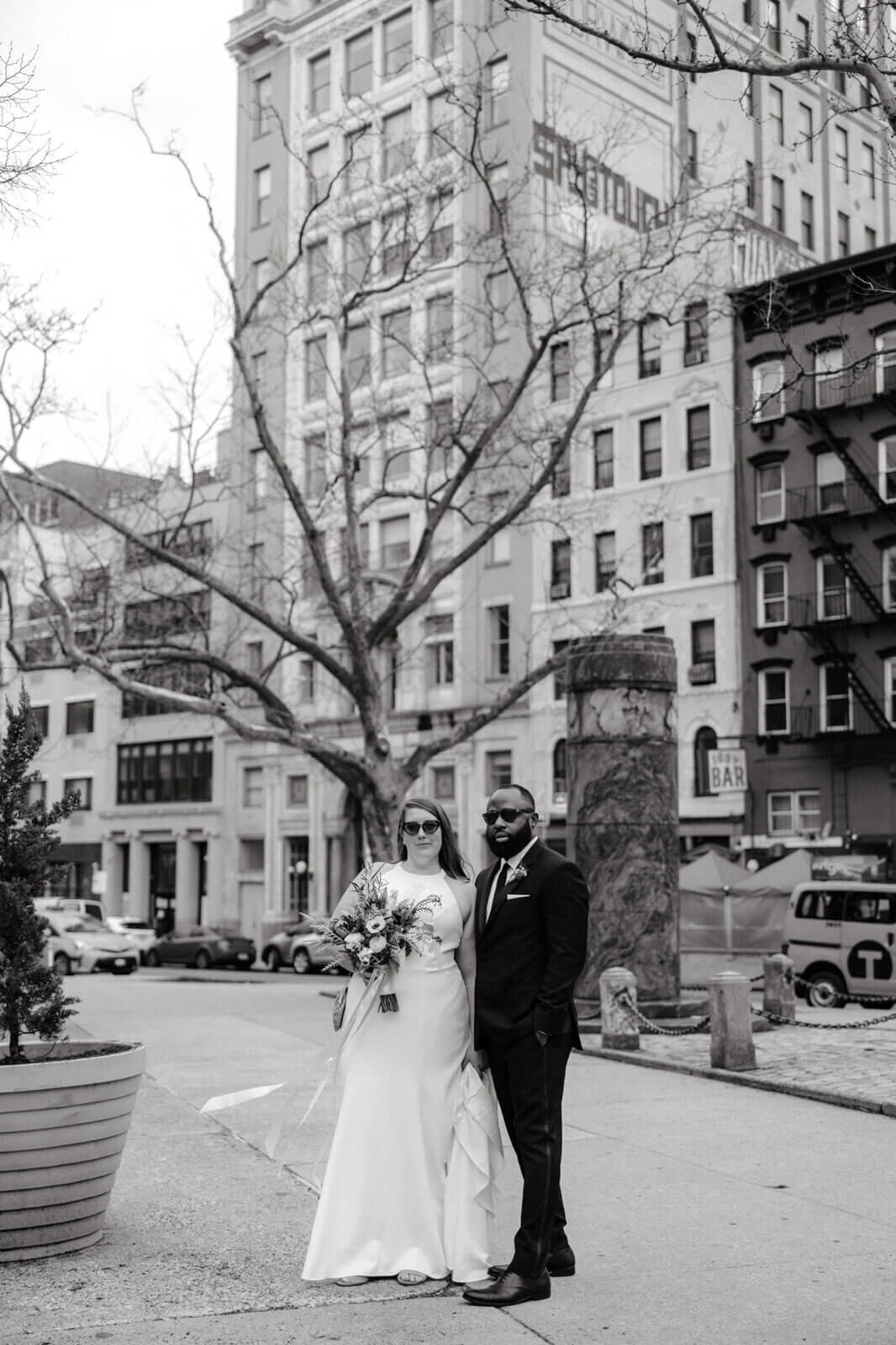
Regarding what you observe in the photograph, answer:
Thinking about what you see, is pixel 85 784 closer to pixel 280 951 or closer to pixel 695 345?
pixel 280 951

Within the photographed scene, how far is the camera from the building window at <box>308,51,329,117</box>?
54031 mm

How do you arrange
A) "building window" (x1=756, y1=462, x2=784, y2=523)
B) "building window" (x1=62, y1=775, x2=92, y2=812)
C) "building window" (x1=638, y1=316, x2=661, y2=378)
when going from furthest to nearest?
"building window" (x1=62, y1=775, x2=92, y2=812) → "building window" (x1=638, y1=316, x2=661, y2=378) → "building window" (x1=756, y1=462, x2=784, y2=523)

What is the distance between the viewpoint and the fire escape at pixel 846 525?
37344 millimetres

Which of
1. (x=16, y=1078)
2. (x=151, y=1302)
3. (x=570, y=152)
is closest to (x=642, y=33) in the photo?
(x=16, y=1078)

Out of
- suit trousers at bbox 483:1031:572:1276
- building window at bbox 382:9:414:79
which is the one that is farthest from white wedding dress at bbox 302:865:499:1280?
building window at bbox 382:9:414:79

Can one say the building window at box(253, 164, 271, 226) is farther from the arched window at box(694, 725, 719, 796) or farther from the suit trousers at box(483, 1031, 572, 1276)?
the suit trousers at box(483, 1031, 572, 1276)

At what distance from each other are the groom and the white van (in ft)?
57.3

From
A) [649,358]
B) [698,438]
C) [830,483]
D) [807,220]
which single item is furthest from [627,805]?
[807,220]

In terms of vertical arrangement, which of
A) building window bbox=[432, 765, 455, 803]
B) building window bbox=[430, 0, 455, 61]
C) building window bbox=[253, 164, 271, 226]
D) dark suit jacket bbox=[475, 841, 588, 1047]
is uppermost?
building window bbox=[430, 0, 455, 61]

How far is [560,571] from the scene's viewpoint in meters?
45.9

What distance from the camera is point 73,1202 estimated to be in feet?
21.6

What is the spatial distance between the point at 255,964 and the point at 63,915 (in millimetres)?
8371

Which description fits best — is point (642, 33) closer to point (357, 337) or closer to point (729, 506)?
point (729, 506)

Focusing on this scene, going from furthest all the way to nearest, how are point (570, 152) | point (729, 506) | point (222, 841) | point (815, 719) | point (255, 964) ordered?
point (222, 841)
point (255, 964)
point (729, 506)
point (815, 719)
point (570, 152)
